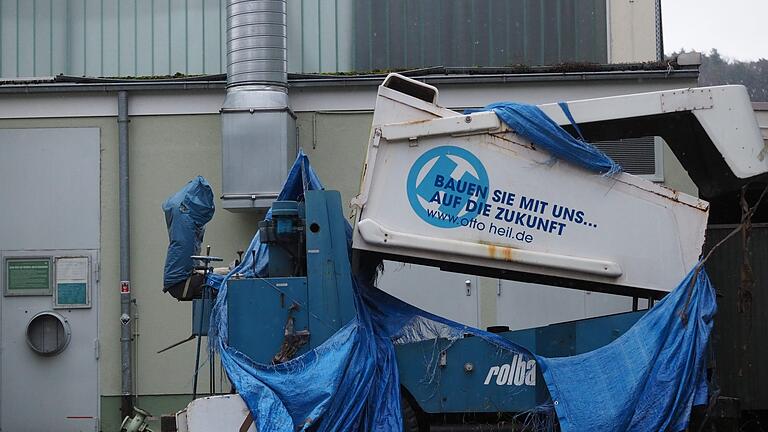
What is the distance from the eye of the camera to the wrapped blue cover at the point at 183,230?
796 cm

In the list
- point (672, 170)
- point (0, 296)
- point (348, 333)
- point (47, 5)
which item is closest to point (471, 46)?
point (672, 170)

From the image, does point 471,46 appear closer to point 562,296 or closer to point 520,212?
point 562,296

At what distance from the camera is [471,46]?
14492 millimetres

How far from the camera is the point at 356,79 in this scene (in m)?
12.6

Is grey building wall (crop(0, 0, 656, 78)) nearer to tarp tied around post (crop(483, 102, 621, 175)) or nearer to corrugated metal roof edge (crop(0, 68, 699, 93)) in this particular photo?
corrugated metal roof edge (crop(0, 68, 699, 93))

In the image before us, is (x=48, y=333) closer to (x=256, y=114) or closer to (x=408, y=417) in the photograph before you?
(x=256, y=114)

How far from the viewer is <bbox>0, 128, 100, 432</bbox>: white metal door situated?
12.5 metres

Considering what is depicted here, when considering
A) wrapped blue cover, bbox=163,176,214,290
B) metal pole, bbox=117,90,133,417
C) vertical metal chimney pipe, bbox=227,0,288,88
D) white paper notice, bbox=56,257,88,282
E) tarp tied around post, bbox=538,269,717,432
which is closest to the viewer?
tarp tied around post, bbox=538,269,717,432

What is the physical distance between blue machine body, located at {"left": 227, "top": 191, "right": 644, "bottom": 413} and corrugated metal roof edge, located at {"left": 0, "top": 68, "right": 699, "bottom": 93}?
5.33 meters

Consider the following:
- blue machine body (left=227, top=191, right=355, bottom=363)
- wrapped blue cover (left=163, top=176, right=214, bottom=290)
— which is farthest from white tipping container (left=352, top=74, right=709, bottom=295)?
wrapped blue cover (left=163, top=176, right=214, bottom=290)

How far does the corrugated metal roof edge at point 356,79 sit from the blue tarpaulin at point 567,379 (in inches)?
226

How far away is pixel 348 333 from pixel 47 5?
9381mm

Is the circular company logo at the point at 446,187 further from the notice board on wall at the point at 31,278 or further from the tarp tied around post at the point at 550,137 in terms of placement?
the notice board on wall at the point at 31,278

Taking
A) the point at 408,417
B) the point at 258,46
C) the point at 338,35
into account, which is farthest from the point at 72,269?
the point at 408,417
